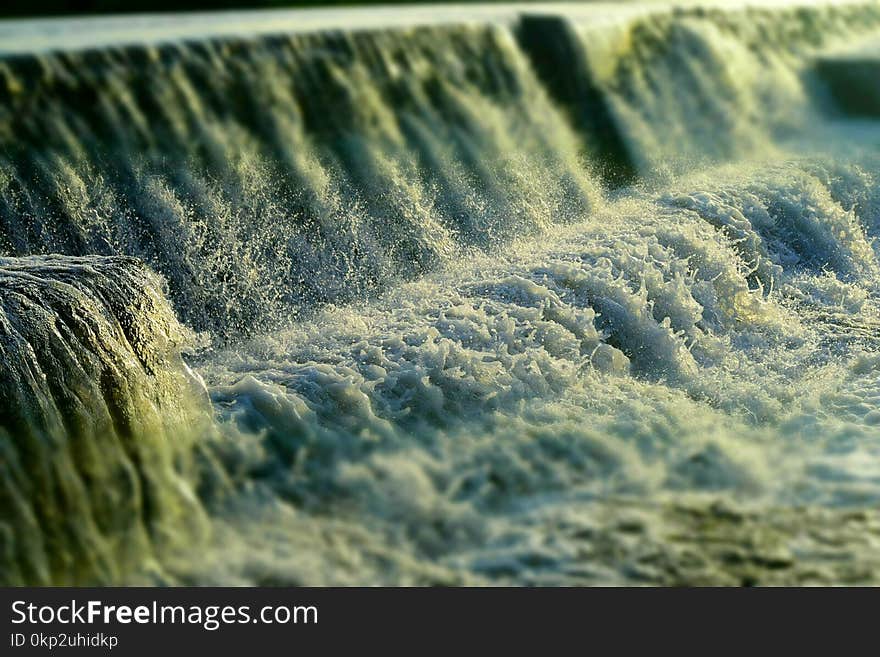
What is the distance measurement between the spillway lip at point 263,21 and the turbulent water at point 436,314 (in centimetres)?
25

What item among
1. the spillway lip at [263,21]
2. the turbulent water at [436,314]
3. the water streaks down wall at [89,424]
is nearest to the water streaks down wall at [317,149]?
the turbulent water at [436,314]

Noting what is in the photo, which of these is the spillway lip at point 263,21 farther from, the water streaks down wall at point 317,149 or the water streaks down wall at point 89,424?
the water streaks down wall at point 89,424

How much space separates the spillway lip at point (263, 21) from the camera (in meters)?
8.26

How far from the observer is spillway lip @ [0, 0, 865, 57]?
8258 millimetres

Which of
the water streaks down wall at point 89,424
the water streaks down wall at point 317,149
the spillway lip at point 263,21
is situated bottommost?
the water streaks down wall at point 89,424

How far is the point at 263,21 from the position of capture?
31.6ft

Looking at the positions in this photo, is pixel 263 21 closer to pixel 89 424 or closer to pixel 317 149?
pixel 317 149

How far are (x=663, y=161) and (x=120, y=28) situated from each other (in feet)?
13.7

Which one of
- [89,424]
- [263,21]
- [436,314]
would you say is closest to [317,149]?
[436,314]

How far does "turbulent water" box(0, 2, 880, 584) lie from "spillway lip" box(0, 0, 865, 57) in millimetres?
255

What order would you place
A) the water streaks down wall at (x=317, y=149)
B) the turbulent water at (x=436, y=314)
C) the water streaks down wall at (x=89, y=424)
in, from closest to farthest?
the water streaks down wall at (x=89, y=424)
the turbulent water at (x=436, y=314)
the water streaks down wall at (x=317, y=149)

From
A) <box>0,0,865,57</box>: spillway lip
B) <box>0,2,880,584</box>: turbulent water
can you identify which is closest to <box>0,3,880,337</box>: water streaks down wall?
<box>0,2,880,584</box>: turbulent water

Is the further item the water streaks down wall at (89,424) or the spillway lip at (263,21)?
the spillway lip at (263,21)

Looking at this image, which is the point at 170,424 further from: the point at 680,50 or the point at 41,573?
the point at 680,50
